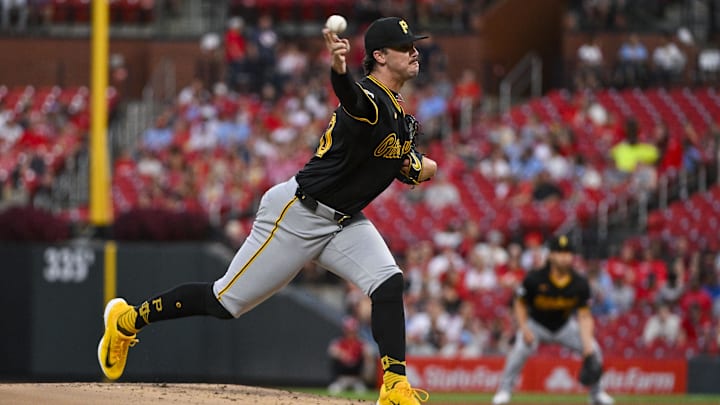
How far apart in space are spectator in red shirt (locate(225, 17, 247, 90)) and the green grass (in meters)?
7.41

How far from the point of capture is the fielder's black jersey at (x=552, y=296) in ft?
41.8

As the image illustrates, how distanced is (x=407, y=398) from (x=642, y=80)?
15.8 m

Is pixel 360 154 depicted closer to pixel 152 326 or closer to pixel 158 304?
pixel 158 304

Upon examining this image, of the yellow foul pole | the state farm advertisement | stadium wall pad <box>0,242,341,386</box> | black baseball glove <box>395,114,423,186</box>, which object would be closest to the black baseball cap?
black baseball glove <box>395,114,423,186</box>

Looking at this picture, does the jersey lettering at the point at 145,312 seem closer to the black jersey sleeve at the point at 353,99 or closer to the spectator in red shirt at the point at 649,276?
the black jersey sleeve at the point at 353,99

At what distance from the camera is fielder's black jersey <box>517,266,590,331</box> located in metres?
12.7

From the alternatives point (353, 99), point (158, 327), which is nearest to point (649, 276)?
point (158, 327)

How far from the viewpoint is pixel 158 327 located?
1647 centimetres

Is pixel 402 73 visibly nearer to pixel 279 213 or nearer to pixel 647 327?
pixel 279 213

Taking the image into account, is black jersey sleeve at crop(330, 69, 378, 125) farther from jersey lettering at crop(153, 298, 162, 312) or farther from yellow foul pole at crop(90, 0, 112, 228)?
yellow foul pole at crop(90, 0, 112, 228)

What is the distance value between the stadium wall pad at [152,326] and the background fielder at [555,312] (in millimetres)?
3859

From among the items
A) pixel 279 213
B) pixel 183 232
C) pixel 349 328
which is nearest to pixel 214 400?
pixel 279 213

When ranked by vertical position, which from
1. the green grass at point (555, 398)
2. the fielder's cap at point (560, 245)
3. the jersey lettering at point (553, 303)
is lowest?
the green grass at point (555, 398)

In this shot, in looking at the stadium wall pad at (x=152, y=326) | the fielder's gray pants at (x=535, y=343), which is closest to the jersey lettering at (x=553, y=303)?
the fielder's gray pants at (x=535, y=343)
